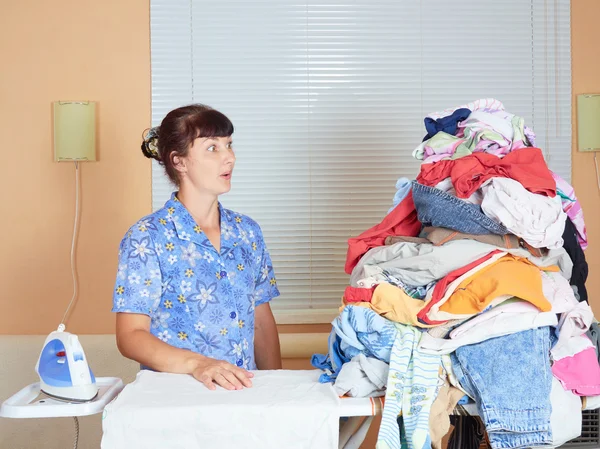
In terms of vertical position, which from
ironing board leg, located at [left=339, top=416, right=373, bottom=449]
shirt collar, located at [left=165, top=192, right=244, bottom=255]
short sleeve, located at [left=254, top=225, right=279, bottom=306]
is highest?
shirt collar, located at [left=165, top=192, right=244, bottom=255]

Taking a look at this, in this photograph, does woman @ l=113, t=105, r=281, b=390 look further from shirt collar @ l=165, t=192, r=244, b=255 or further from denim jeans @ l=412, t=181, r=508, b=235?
denim jeans @ l=412, t=181, r=508, b=235

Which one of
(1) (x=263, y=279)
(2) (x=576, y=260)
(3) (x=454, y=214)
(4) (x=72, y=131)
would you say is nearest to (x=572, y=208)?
(2) (x=576, y=260)

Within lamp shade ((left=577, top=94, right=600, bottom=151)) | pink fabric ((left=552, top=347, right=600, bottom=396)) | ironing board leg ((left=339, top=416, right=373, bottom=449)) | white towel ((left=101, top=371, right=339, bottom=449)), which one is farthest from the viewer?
lamp shade ((left=577, top=94, right=600, bottom=151))

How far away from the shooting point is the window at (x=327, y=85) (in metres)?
3.28

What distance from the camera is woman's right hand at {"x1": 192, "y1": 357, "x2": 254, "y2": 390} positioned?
63.9 inches

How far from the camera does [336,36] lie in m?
3.31

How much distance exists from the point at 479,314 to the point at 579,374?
0.25 metres

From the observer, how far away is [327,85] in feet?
10.9

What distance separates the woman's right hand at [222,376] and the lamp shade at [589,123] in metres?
2.32

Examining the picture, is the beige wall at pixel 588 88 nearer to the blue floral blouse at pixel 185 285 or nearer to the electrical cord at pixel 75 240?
the blue floral blouse at pixel 185 285

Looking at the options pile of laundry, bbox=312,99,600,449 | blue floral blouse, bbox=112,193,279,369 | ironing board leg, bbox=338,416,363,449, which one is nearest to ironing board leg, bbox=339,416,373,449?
ironing board leg, bbox=338,416,363,449

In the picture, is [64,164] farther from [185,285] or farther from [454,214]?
[454,214]

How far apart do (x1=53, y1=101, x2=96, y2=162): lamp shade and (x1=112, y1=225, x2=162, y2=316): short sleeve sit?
1337 mm

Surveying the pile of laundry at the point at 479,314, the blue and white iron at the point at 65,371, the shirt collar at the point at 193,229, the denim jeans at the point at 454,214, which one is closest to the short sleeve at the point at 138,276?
the shirt collar at the point at 193,229
